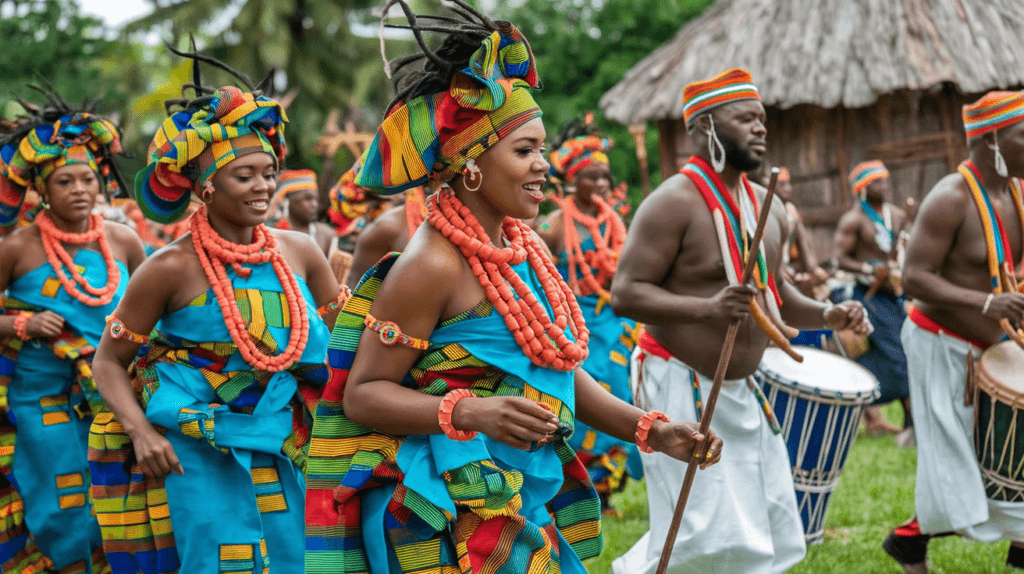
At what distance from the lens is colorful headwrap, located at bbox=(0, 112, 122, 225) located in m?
5.90

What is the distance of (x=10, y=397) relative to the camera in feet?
19.5

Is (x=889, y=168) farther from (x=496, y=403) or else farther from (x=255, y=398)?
(x=496, y=403)

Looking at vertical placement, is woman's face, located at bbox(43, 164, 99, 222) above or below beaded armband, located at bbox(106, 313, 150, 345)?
above

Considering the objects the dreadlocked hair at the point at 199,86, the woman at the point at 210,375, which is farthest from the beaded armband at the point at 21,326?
the dreadlocked hair at the point at 199,86

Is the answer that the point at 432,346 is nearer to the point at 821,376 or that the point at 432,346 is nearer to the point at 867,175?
the point at 821,376

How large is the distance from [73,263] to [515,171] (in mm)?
3782

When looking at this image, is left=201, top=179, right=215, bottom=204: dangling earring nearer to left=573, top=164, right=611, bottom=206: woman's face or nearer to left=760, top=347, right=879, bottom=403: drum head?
A: left=760, top=347, right=879, bottom=403: drum head

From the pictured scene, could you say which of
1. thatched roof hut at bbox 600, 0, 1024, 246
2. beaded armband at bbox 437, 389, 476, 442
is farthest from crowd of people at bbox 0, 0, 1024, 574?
thatched roof hut at bbox 600, 0, 1024, 246

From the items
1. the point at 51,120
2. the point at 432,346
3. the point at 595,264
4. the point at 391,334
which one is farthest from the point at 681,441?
the point at 595,264

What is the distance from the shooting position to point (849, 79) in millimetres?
14719

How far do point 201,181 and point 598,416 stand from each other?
1.97 m

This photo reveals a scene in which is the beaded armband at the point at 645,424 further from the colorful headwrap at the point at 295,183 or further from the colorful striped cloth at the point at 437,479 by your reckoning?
the colorful headwrap at the point at 295,183

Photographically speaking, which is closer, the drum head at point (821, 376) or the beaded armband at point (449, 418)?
the beaded armband at point (449, 418)

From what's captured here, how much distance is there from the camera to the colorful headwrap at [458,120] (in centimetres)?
299
